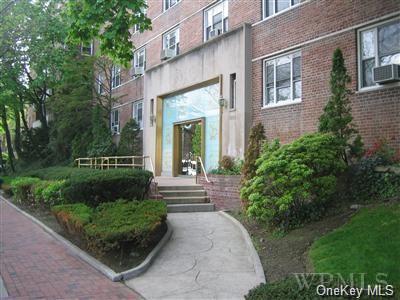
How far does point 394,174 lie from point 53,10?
960 inches

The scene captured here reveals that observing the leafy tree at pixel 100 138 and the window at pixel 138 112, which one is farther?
the window at pixel 138 112

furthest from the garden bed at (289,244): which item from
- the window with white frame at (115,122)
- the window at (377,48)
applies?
the window with white frame at (115,122)

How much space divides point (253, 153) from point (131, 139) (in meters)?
15.0

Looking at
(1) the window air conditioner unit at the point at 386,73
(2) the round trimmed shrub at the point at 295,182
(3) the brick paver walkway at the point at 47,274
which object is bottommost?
(3) the brick paver walkway at the point at 47,274

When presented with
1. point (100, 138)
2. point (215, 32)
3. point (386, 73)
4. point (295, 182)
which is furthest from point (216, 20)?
point (295, 182)

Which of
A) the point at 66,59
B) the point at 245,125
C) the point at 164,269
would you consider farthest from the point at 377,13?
the point at 66,59

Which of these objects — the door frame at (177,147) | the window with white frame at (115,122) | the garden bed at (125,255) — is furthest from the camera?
the window with white frame at (115,122)

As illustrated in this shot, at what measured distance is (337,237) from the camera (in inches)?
303

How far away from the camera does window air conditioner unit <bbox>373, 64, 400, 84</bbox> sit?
10875mm

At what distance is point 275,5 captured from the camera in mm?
15383

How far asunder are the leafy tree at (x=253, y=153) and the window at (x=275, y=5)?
5345 mm

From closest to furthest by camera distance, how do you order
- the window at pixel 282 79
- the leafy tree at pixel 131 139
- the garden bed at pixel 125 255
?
the garden bed at pixel 125 255, the window at pixel 282 79, the leafy tree at pixel 131 139

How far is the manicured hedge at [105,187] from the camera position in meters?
12.5

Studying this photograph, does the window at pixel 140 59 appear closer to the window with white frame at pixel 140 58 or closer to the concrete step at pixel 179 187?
the window with white frame at pixel 140 58
